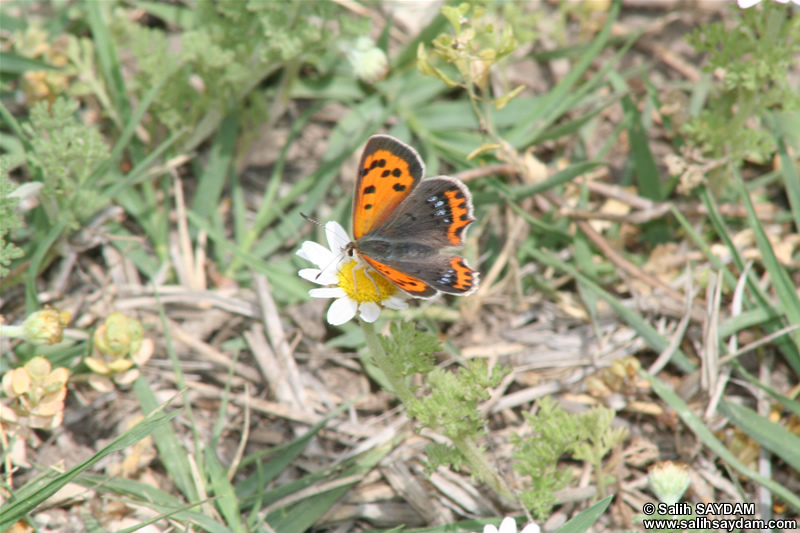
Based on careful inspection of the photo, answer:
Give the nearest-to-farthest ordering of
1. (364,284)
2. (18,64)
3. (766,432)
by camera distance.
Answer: (364,284)
(766,432)
(18,64)

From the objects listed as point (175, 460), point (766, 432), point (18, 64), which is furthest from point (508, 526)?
point (18, 64)

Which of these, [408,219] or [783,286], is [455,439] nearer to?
[408,219]

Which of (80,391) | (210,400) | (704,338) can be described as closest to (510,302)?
(704,338)

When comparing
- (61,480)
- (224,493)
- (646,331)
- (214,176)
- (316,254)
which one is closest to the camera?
(61,480)

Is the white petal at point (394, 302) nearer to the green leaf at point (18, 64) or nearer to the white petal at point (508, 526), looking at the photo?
the white petal at point (508, 526)

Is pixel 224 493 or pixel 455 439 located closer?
pixel 455 439

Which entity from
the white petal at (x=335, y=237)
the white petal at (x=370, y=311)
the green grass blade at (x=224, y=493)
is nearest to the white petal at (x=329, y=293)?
the white petal at (x=370, y=311)

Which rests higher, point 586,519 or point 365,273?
point 365,273
